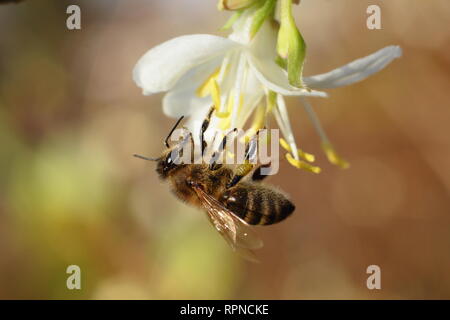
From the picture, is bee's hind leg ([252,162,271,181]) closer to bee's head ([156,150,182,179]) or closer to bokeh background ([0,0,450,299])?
bee's head ([156,150,182,179])

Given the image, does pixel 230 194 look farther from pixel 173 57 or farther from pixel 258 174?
pixel 173 57

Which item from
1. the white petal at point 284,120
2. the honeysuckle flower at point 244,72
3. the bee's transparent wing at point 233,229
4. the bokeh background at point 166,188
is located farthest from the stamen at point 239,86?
the bokeh background at point 166,188

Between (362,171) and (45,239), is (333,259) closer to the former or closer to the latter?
(362,171)

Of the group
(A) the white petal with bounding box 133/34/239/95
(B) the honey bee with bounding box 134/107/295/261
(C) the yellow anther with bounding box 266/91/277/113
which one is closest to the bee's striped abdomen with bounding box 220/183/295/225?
(B) the honey bee with bounding box 134/107/295/261

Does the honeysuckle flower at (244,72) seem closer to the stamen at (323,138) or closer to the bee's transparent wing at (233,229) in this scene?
the stamen at (323,138)

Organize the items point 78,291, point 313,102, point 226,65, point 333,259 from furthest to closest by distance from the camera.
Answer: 1. point 313,102
2. point 333,259
3. point 78,291
4. point 226,65

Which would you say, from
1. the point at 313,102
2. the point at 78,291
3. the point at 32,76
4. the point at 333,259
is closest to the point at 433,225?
the point at 333,259
